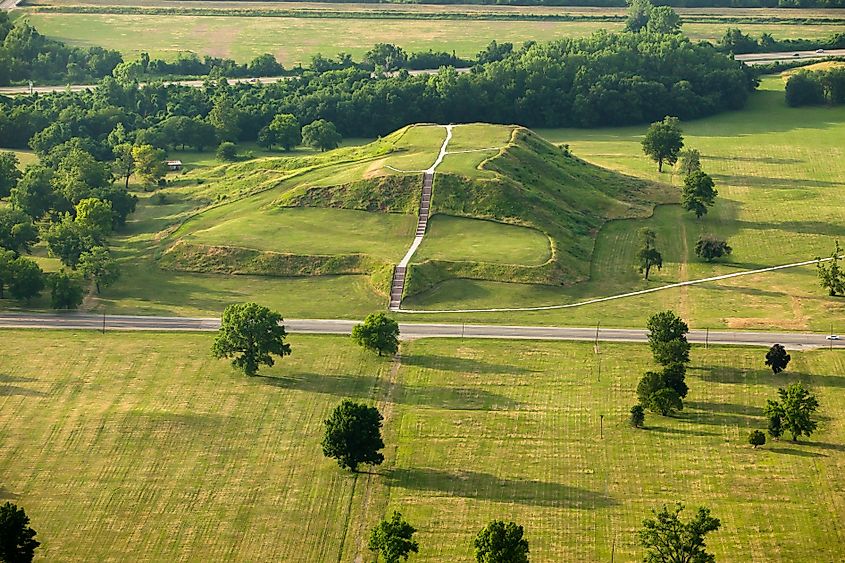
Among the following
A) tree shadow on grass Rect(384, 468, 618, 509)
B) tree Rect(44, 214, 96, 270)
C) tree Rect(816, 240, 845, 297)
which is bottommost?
tree shadow on grass Rect(384, 468, 618, 509)

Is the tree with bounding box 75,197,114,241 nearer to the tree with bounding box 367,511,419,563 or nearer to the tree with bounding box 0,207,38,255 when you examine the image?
the tree with bounding box 0,207,38,255

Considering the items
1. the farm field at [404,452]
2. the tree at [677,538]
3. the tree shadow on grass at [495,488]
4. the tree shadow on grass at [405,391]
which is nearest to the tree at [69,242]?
the farm field at [404,452]

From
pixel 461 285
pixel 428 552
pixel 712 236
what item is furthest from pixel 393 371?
pixel 712 236

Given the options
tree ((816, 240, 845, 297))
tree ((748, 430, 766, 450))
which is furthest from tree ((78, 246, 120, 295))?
tree ((816, 240, 845, 297))

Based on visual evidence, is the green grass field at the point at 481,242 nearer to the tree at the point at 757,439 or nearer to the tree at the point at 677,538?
the tree at the point at 757,439

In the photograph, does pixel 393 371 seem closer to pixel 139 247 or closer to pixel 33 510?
pixel 33 510

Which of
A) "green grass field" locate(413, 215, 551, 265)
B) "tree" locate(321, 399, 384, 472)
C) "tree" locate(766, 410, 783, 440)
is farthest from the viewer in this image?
"green grass field" locate(413, 215, 551, 265)
